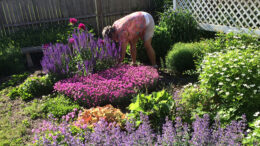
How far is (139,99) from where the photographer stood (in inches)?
139

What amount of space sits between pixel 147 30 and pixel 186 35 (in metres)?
1.88

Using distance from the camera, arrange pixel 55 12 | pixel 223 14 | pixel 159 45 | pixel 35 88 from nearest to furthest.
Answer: pixel 35 88, pixel 159 45, pixel 223 14, pixel 55 12

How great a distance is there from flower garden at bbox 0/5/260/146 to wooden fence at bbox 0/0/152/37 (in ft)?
10.1

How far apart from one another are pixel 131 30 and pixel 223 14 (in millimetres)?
3556

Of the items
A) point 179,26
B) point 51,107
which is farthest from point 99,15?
point 51,107

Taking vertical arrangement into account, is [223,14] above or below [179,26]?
above

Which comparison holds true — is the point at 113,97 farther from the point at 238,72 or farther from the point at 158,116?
the point at 238,72

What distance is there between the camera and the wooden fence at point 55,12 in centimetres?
838

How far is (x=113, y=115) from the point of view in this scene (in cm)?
361

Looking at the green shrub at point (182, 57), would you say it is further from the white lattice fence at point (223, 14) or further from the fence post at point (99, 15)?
the fence post at point (99, 15)

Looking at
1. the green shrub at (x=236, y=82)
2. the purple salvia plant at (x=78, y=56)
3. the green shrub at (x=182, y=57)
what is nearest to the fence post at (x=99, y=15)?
the purple salvia plant at (x=78, y=56)

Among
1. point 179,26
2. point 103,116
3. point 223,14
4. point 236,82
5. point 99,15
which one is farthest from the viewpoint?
point 99,15

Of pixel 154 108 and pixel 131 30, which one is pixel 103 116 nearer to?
pixel 154 108

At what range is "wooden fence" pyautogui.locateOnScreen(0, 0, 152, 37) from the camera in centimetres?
838
